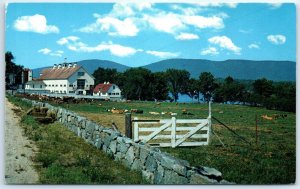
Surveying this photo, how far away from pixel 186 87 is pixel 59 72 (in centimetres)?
171

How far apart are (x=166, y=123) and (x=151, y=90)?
494 millimetres

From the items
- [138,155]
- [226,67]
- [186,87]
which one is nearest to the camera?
[138,155]

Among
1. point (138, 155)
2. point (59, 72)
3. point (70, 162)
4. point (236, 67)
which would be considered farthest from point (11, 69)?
point (236, 67)

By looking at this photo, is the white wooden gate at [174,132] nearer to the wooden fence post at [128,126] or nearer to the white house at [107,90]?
the wooden fence post at [128,126]

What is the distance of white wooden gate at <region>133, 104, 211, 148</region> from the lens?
5.96 metres

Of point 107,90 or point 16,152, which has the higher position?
point 107,90

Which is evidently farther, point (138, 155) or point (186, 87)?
point (186, 87)

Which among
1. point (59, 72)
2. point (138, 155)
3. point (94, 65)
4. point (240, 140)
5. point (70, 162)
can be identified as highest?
point (94, 65)

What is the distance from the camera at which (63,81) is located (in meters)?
6.20

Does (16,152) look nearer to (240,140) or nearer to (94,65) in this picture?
(94,65)

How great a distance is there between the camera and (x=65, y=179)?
542cm

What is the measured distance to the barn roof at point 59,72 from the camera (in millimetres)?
5910

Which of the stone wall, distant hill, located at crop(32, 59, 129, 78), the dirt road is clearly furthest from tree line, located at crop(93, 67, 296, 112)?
the dirt road

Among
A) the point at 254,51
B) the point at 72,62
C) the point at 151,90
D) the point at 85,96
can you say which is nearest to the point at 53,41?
the point at 72,62
